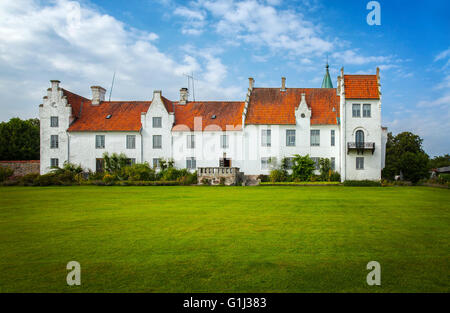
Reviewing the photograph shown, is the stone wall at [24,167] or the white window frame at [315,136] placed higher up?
the white window frame at [315,136]

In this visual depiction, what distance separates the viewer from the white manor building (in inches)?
1433

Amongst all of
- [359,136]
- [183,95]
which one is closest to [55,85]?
[183,95]

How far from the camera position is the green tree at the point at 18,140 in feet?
170

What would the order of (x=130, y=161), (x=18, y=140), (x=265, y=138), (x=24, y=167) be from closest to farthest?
(x=265, y=138) < (x=130, y=161) < (x=24, y=167) < (x=18, y=140)

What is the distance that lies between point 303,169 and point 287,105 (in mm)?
8252

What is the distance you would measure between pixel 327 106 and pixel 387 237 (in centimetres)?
3287

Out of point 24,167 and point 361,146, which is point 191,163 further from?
point 24,167

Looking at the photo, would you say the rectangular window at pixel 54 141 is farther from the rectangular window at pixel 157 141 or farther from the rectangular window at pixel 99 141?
the rectangular window at pixel 157 141

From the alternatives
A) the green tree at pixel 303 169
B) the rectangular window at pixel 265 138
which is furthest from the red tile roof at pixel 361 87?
the rectangular window at pixel 265 138

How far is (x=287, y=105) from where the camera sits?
40.1 metres

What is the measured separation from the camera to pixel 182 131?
40.0 metres

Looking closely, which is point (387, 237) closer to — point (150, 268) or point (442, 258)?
point (442, 258)

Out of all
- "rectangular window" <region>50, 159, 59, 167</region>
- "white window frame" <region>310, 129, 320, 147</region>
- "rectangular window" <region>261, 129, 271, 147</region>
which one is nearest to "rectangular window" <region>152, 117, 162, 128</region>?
"rectangular window" <region>261, 129, 271, 147</region>

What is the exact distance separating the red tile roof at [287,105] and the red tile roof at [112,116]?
1319 centimetres
